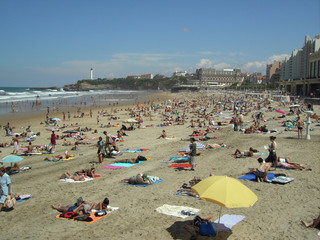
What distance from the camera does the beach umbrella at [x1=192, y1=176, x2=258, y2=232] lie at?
15.9 feet

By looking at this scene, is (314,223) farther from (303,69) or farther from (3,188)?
(303,69)

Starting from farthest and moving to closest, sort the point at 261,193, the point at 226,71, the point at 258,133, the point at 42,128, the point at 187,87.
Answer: the point at 226,71
the point at 187,87
the point at 42,128
the point at 258,133
the point at 261,193

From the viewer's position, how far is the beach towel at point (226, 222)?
557 cm

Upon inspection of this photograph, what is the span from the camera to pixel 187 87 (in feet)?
390

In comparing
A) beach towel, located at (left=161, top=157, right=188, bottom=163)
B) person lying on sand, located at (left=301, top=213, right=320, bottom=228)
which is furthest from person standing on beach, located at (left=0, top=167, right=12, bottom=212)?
person lying on sand, located at (left=301, top=213, right=320, bottom=228)

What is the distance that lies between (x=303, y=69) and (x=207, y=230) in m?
75.5

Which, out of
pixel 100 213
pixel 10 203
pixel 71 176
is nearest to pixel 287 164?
pixel 100 213

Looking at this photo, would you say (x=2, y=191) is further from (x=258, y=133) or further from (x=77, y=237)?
(x=258, y=133)

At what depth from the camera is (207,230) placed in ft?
17.8

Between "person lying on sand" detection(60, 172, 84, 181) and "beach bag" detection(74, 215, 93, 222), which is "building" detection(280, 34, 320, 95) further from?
"beach bag" detection(74, 215, 93, 222)

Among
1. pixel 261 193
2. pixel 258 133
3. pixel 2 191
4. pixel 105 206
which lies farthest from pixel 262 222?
pixel 258 133

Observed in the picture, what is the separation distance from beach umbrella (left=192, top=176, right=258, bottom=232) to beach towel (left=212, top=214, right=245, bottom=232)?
30.0 inches

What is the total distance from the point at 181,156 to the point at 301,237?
708cm

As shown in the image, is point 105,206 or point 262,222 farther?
point 105,206
